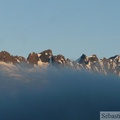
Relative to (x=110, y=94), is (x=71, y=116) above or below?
below

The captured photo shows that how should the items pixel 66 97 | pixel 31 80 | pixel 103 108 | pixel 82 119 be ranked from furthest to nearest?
pixel 31 80 → pixel 66 97 → pixel 103 108 → pixel 82 119

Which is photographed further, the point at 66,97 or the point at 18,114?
the point at 66,97

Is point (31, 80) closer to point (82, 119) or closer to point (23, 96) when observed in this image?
point (23, 96)

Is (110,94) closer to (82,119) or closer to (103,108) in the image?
(103,108)

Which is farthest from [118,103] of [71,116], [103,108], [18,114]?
[18,114]

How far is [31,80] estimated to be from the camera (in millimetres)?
160250

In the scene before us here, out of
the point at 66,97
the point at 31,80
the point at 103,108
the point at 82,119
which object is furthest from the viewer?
the point at 31,80

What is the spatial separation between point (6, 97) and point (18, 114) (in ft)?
58.6

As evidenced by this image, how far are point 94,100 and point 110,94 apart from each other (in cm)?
831

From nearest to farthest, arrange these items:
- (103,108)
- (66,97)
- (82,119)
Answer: (82,119) → (103,108) → (66,97)

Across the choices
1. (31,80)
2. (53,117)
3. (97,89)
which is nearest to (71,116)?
(53,117)

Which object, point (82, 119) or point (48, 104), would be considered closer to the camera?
point (82, 119)

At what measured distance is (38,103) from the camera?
452ft

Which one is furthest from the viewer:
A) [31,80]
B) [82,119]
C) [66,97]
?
[31,80]
